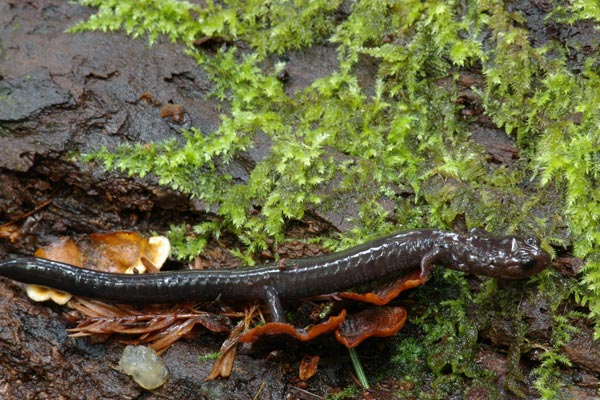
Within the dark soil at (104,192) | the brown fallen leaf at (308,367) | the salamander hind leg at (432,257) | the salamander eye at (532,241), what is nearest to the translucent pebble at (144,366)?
the dark soil at (104,192)

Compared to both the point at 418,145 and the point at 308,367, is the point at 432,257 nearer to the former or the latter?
the point at 418,145

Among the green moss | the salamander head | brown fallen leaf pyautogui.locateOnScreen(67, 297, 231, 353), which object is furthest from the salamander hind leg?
brown fallen leaf pyautogui.locateOnScreen(67, 297, 231, 353)

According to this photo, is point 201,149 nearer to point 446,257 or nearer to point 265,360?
point 265,360

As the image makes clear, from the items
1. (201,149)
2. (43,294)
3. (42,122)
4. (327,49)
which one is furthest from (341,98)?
(43,294)

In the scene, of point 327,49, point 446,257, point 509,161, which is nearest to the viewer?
point 446,257

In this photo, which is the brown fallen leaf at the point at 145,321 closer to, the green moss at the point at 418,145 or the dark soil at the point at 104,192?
the dark soil at the point at 104,192

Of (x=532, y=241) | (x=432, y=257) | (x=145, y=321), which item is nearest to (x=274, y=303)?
(x=145, y=321)
